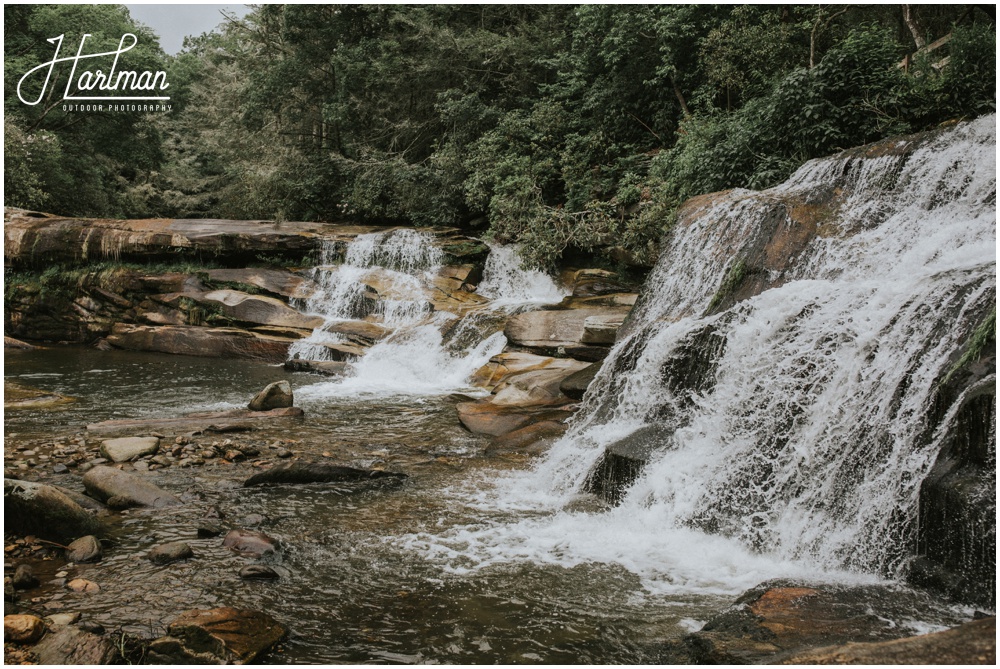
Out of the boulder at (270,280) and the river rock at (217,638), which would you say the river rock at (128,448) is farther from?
the boulder at (270,280)

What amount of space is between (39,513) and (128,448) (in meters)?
2.53

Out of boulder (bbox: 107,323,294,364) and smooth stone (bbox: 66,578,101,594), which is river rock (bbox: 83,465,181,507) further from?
boulder (bbox: 107,323,294,364)

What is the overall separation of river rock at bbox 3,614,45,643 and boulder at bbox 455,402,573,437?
561 cm

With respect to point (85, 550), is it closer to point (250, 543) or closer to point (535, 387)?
point (250, 543)

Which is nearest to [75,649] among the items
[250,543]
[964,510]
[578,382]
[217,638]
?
[217,638]

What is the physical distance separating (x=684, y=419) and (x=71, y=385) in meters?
10.6

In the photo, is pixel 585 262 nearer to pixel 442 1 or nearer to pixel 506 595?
pixel 442 1

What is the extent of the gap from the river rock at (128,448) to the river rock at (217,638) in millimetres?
3944

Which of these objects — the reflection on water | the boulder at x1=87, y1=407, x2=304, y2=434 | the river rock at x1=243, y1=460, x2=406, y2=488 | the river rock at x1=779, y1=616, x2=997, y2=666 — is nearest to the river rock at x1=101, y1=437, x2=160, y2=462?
the reflection on water

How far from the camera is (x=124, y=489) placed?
6.07 meters

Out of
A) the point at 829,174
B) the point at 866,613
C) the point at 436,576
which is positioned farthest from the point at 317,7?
the point at 866,613

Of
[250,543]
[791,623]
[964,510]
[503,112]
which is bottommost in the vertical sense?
[250,543]

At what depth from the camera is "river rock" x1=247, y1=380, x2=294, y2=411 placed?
977cm

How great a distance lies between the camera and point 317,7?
859 inches
